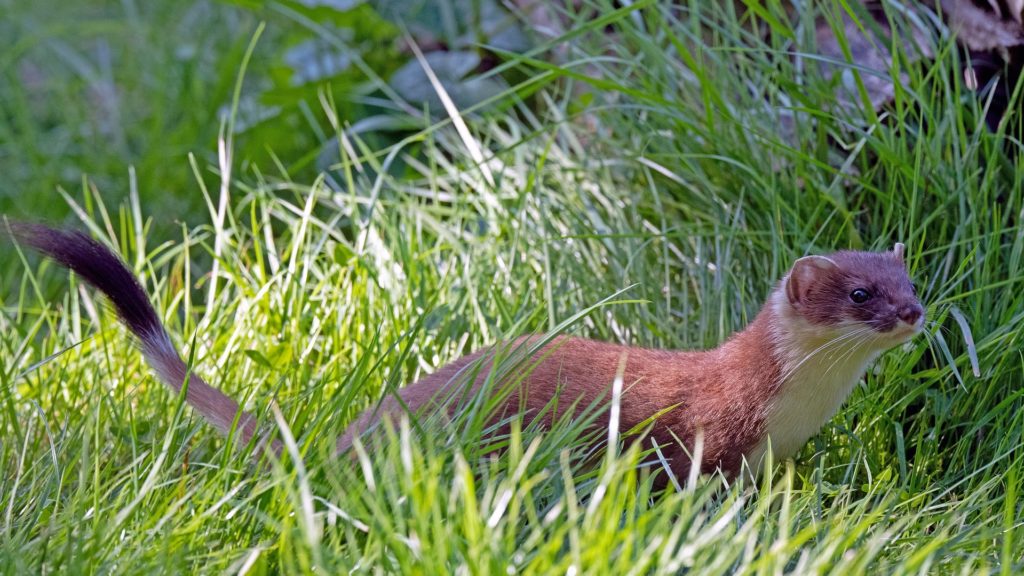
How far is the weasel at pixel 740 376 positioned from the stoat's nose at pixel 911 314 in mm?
36

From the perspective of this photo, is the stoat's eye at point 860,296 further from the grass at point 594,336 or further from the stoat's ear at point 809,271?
the grass at point 594,336

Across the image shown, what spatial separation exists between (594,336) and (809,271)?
0.82 meters

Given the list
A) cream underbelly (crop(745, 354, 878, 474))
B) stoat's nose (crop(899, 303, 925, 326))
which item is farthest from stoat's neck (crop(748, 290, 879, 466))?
stoat's nose (crop(899, 303, 925, 326))

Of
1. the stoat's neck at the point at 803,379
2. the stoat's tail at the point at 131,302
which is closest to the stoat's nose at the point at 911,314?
the stoat's neck at the point at 803,379

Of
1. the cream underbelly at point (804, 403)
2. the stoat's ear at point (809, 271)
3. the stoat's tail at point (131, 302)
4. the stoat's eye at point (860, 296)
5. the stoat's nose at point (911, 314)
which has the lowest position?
the cream underbelly at point (804, 403)

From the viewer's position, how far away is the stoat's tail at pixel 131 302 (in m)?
2.44

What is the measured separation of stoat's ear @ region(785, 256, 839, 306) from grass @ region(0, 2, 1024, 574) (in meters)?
0.27

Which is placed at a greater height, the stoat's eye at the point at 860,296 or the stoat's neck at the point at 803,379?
the stoat's eye at the point at 860,296

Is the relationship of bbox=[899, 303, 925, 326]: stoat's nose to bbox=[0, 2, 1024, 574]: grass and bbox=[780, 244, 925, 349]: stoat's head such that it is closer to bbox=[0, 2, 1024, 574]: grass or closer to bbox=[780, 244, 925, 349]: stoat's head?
bbox=[780, 244, 925, 349]: stoat's head

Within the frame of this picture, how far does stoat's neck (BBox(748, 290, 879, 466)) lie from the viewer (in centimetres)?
Answer: 258

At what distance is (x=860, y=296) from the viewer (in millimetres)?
2541

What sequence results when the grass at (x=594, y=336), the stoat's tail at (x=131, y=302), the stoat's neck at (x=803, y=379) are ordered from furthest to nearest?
the stoat's neck at (x=803, y=379) < the stoat's tail at (x=131, y=302) < the grass at (x=594, y=336)

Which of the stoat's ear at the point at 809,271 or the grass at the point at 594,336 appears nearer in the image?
the grass at the point at 594,336

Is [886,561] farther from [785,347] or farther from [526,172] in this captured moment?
[526,172]
